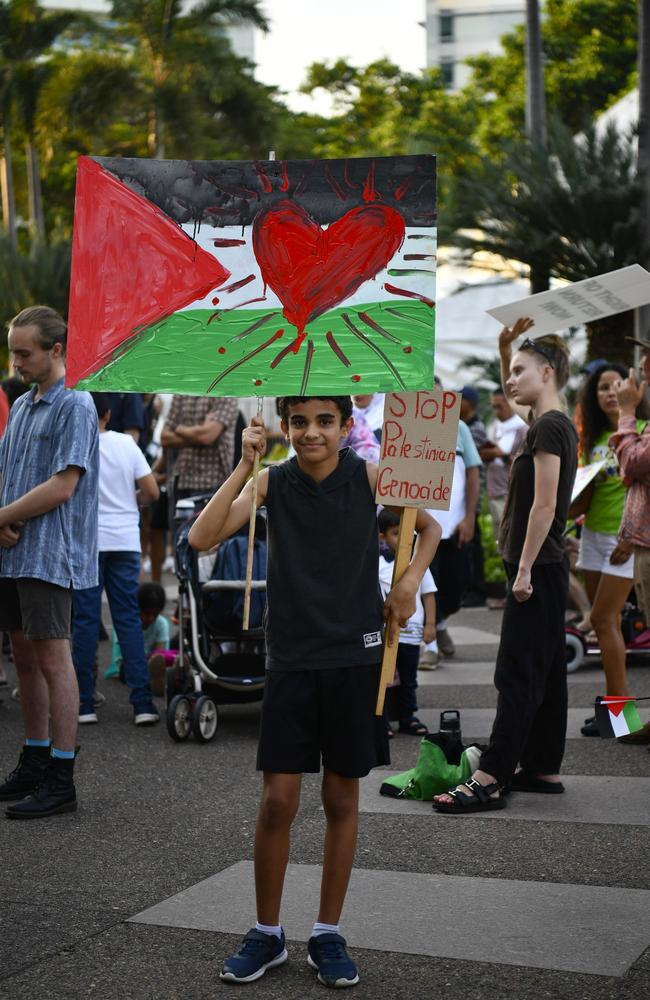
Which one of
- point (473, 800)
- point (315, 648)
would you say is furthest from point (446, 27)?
point (315, 648)

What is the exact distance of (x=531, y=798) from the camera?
5969 mm

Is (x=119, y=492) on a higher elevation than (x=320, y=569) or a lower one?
lower

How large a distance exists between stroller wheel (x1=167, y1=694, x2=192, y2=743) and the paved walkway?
0.95 ft

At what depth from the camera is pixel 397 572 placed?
13.3 feet

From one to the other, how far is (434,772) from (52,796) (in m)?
1.68

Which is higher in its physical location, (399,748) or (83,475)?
(83,475)

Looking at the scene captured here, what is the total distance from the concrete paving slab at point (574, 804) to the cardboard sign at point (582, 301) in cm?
204

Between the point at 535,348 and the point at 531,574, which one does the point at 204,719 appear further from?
the point at 535,348

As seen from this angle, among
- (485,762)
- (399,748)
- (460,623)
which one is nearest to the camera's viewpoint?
(485,762)

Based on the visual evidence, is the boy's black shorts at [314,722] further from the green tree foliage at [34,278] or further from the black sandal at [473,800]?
the green tree foliage at [34,278]

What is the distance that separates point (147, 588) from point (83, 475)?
3.12 meters

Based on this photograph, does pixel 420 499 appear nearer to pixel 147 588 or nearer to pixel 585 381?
pixel 585 381

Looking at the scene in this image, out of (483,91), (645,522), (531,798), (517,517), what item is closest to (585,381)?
(645,522)

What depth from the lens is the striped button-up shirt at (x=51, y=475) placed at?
18.9 ft
